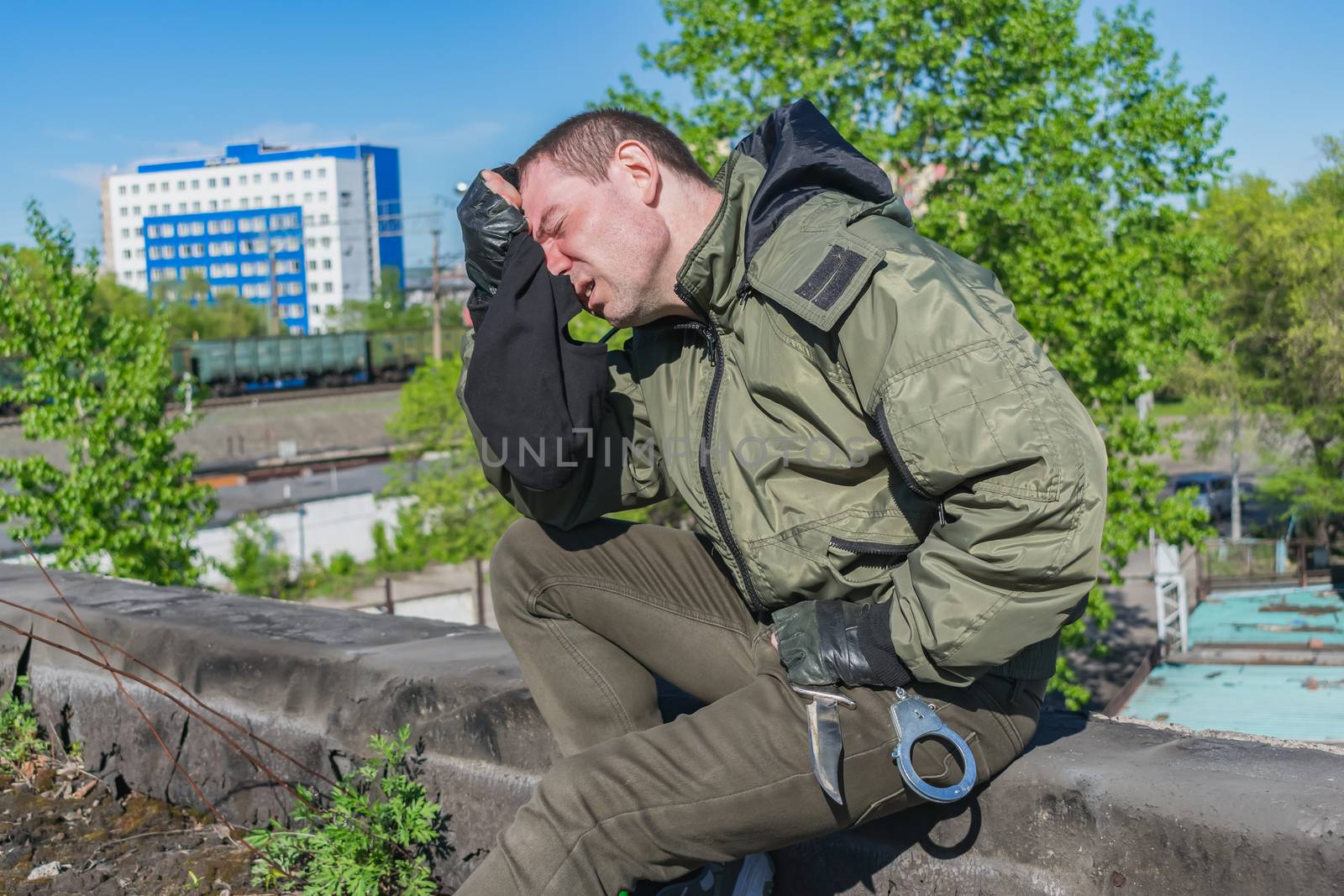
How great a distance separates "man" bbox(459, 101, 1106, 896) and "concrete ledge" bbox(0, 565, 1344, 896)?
0.16m

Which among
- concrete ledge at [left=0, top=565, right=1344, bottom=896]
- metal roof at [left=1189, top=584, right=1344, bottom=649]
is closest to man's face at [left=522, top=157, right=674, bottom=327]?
concrete ledge at [left=0, top=565, right=1344, bottom=896]

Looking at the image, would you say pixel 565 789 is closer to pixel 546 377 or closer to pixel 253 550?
pixel 546 377

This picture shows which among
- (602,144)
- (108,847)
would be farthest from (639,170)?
(108,847)

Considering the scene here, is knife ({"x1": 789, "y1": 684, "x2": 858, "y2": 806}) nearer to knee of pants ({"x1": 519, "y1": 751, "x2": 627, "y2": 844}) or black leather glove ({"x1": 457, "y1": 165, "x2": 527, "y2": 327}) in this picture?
knee of pants ({"x1": 519, "y1": 751, "x2": 627, "y2": 844})

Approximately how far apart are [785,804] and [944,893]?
1.34 feet

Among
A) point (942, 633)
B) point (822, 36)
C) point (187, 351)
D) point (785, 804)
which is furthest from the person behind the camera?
point (187, 351)

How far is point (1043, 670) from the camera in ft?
6.18

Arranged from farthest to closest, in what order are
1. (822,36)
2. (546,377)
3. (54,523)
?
1. (822,36)
2. (54,523)
3. (546,377)

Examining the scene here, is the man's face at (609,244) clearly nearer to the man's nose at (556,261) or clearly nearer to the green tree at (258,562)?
the man's nose at (556,261)

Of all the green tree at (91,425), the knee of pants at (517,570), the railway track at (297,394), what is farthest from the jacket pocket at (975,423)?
the railway track at (297,394)

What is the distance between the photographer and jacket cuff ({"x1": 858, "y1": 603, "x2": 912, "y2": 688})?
178cm

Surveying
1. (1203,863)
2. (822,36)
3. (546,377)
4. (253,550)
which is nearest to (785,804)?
(1203,863)

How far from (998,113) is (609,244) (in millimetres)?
18262

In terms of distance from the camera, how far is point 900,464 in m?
1.71
